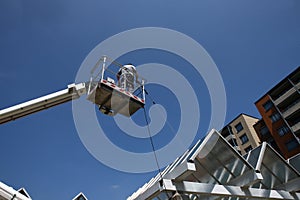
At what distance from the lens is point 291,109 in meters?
32.8

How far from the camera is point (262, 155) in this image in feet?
22.2

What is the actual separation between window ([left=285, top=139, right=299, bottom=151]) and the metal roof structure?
1080 inches

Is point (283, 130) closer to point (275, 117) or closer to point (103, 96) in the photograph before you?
point (275, 117)

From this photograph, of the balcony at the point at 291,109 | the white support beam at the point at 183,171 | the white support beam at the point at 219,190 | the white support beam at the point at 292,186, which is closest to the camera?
the white support beam at the point at 183,171

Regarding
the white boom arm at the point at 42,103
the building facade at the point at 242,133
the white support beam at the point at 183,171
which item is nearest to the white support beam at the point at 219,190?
the white support beam at the point at 183,171

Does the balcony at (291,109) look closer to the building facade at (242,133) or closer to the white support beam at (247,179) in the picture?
the building facade at (242,133)

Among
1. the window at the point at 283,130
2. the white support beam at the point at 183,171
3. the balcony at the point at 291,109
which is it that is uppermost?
the balcony at the point at 291,109

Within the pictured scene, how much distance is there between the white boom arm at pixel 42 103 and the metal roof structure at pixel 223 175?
13.9ft

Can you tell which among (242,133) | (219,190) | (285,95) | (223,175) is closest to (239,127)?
(242,133)

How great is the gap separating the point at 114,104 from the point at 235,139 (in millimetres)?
41336

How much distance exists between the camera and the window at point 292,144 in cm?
3058

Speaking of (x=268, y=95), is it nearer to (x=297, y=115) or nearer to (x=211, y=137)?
(x=297, y=115)

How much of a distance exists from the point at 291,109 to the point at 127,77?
108 feet

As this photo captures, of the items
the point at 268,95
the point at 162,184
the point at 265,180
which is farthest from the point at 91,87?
the point at 268,95
